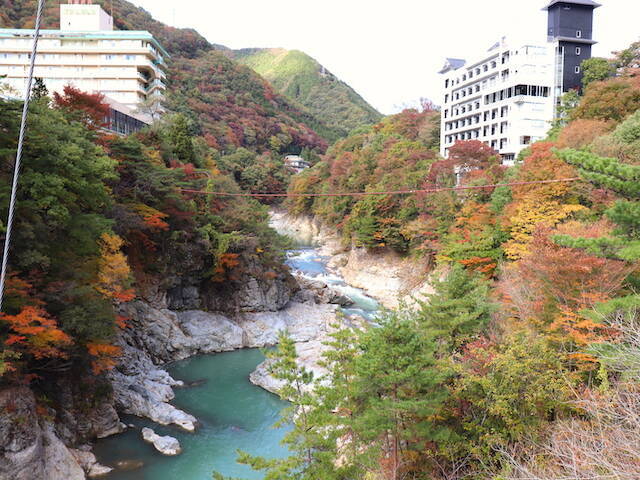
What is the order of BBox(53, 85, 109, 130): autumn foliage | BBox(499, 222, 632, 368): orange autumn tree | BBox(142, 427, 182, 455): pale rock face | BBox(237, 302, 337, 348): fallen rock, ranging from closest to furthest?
BBox(499, 222, 632, 368): orange autumn tree < BBox(142, 427, 182, 455): pale rock face < BBox(53, 85, 109, 130): autumn foliage < BBox(237, 302, 337, 348): fallen rock

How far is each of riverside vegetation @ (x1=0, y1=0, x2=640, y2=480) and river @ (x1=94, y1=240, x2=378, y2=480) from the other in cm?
124

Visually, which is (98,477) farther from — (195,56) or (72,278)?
(195,56)

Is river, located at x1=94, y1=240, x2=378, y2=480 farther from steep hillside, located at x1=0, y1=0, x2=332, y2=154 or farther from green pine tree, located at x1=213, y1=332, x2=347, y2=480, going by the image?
steep hillside, located at x1=0, y1=0, x2=332, y2=154

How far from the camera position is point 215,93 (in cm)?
5944

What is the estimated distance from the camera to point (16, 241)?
10.5 meters

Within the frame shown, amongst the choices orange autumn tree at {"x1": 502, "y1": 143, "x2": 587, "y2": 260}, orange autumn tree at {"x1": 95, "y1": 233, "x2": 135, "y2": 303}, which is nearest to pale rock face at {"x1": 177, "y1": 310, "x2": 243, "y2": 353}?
orange autumn tree at {"x1": 95, "y1": 233, "x2": 135, "y2": 303}

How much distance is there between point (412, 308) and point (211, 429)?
673 cm

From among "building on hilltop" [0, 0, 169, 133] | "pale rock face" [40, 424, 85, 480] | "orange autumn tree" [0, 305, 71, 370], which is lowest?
"pale rock face" [40, 424, 85, 480]

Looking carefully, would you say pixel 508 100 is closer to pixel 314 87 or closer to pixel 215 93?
pixel 215 93

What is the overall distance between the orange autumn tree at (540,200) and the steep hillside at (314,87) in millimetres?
68063

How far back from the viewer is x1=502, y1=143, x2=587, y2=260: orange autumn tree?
16562 millimetres

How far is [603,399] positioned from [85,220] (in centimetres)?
1247

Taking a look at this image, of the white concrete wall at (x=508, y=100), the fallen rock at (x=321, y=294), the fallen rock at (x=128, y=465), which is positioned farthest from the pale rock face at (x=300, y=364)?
the white concrete wall at (x=508, y=100)

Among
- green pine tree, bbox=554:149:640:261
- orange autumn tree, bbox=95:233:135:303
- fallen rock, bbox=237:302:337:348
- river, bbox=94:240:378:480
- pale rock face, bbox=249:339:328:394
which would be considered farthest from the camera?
fallen rock, bbox=237:302:337:348
